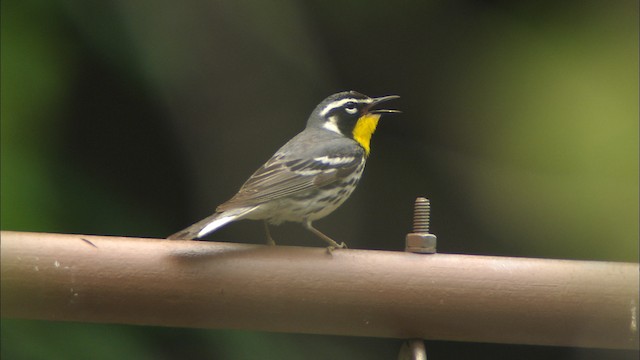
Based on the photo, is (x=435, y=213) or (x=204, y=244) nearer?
(x=204, y=244)

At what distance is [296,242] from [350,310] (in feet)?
3.77

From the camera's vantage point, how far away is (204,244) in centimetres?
163

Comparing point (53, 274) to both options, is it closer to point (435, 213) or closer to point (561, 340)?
point (561, 340)

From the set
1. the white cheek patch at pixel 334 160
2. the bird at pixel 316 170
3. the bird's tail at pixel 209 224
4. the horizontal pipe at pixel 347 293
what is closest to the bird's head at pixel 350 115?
the bird at pixel 316 170

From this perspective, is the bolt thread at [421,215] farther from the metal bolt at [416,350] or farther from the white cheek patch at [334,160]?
the white cheek patch at [334,160]

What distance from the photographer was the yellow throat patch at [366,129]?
8.75 feet

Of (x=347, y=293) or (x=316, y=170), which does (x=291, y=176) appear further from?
(x=347, y=293)

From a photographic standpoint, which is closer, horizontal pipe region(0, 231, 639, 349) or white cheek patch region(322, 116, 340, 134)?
horizontal pipe region(0, 231, 639, 349)

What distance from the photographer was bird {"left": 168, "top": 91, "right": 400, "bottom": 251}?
7.45 feet

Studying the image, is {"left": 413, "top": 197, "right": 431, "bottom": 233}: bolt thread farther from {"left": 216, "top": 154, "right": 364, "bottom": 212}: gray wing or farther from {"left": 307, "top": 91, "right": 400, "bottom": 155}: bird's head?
{"left": 307, "top": 91, "right": 400, "bottom": 155}: bird's head

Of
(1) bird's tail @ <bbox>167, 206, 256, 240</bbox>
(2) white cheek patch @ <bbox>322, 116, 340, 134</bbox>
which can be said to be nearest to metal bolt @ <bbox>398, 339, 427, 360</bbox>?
(1) bird's tail @ <bbox>167, 206, 256, 240</bbox>

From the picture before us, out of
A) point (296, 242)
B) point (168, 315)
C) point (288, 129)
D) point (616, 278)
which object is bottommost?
point (168, 315)

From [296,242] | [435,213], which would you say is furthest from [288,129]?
[435,213]

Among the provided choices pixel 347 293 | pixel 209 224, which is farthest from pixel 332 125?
pixel 347 293
